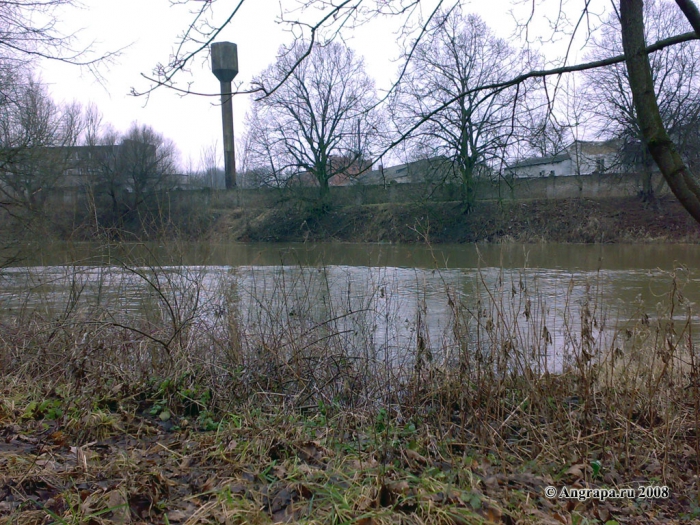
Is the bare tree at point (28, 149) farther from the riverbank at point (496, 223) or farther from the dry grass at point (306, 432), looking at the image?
the riverbank at point (496, 223)

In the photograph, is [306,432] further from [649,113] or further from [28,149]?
[28,149]

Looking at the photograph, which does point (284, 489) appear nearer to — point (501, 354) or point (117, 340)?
point (501, 354)

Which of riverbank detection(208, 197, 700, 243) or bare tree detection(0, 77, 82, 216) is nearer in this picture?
bare tree detection(0, 77, 82, 216)

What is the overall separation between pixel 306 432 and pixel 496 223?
1166 inches

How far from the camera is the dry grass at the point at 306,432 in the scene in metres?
2.71

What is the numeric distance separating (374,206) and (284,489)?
34.9 m

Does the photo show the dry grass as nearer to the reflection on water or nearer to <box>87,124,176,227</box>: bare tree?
the reflection on water

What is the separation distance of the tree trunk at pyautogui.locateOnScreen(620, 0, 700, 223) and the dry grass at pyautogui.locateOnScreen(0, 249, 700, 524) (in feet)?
4.01

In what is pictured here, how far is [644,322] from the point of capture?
4.18 metres

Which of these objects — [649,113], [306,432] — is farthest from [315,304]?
[649,113]

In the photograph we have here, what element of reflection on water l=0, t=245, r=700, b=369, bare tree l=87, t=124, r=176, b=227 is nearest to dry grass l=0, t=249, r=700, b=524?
reflection on water l=0, t=245, r=700, b=369

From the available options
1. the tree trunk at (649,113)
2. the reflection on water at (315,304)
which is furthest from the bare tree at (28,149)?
the tree trunk at (649,113)

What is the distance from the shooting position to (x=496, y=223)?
31.9 metres

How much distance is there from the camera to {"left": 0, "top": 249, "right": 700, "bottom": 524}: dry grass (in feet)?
8.87
